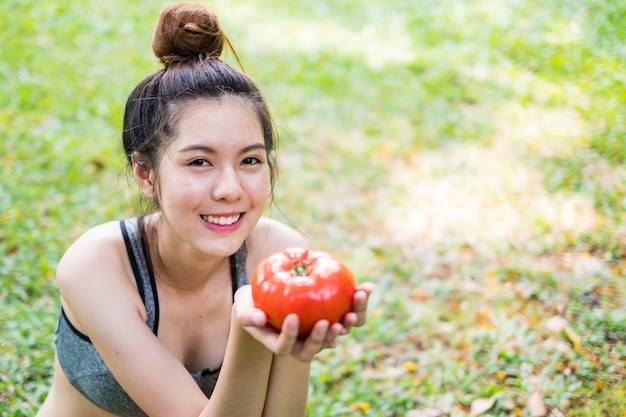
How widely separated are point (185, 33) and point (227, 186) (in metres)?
0.72

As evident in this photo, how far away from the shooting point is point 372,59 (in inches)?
307

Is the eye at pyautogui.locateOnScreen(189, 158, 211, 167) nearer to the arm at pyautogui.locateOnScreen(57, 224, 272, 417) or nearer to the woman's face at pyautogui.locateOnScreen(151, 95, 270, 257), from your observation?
the woman's face at pyautogui.locateOnScreen(151, 95, 270, 257)

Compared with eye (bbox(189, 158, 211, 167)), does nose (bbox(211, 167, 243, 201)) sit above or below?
below

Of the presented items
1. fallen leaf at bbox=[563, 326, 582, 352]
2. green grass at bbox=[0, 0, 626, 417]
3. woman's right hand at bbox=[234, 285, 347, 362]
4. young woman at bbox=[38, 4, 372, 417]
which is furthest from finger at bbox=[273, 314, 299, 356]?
fallen leaf at bbox=[563, 326, 582, 352]

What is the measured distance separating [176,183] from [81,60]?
565 cm

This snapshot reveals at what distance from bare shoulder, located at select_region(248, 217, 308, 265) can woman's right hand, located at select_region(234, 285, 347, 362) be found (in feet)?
2.68

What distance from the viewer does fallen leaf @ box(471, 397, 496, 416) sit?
3.24 metres

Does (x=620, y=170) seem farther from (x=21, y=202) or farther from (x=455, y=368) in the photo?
(x=21, y=202)

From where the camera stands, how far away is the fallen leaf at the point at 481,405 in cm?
324

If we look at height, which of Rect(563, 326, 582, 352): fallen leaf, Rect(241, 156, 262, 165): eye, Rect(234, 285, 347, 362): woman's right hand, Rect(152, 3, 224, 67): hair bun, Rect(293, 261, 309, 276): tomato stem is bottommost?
Rect(563, 326, 582, 352): fallen leaf

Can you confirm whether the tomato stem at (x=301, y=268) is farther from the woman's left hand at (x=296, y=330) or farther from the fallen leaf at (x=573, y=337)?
the fallen leaf at (x=573, y=337)

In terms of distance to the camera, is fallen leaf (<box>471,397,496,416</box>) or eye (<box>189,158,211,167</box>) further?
fallen leaf (<box>471,397,496,416</box>)

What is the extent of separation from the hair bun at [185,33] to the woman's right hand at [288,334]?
1.16m

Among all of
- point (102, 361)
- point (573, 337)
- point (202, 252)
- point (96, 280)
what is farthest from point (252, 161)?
point (573, 337)
